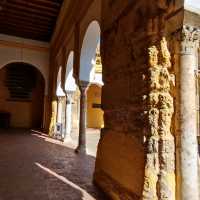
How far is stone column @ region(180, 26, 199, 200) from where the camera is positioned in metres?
1.88

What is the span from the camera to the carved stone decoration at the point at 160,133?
196 centimetres

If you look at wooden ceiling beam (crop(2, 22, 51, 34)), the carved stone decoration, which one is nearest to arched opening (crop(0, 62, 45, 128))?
wooden ceiling beam (crop(2, 22, 51, 34))

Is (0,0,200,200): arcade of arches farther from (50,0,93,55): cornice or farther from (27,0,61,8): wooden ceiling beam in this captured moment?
(27,0,61,8): wooden ceiling beam

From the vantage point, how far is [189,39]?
195cm

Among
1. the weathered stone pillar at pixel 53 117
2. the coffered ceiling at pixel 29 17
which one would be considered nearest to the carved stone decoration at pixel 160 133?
the coffered ceiling at pixel 29 17

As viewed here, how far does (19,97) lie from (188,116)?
1301 centimetres

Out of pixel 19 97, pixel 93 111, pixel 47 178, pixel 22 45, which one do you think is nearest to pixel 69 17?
pixel 22 45

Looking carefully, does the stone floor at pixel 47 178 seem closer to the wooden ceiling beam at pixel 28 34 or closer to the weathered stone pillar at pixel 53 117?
the weathered stone pillar at pixel 53 117

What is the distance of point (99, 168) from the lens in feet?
10.8

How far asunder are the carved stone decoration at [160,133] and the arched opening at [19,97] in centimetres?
1228

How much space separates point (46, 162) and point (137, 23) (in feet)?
10.7

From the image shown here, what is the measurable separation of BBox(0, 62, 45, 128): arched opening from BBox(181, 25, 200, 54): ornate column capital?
12.6 meters

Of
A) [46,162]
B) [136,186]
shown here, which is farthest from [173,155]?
[46,162]

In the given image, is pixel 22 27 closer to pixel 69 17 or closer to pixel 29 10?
pixel 29 10
